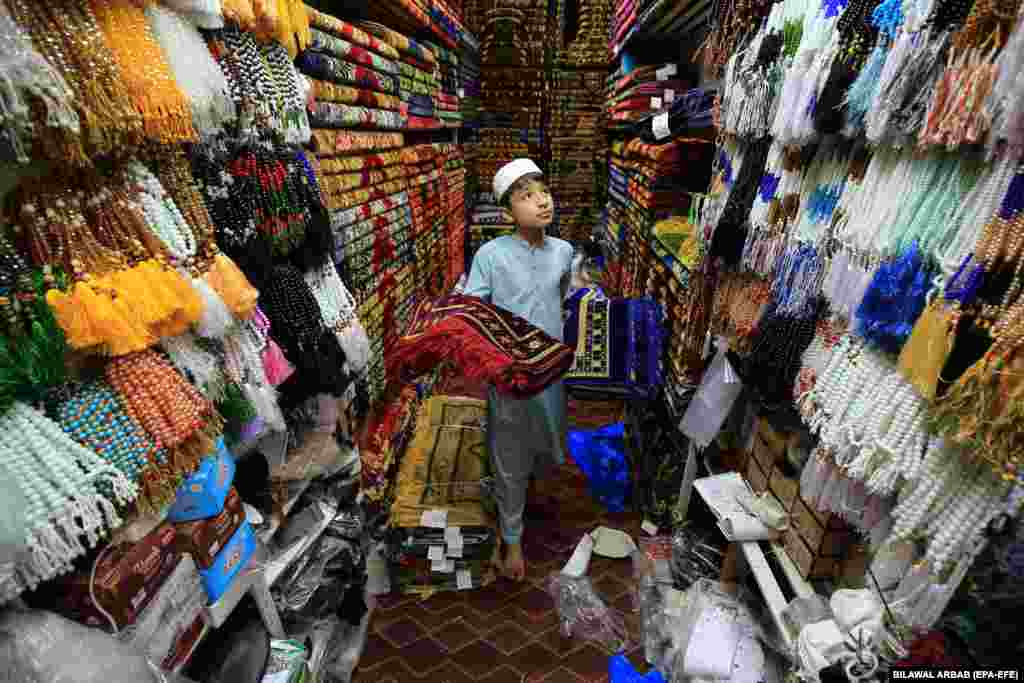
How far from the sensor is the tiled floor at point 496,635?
2230 millimetres

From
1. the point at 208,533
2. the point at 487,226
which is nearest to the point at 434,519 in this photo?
the point at 208,533

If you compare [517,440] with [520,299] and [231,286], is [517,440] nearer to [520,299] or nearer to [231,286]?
[520,299]

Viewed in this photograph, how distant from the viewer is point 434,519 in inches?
101

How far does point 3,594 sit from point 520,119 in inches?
341

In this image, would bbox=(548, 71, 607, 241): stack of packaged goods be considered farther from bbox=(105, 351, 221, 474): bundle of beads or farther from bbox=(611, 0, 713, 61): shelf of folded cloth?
bbox=(105, 351, 221, 474): bundle of beads

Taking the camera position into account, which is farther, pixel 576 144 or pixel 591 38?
pixel 576 144

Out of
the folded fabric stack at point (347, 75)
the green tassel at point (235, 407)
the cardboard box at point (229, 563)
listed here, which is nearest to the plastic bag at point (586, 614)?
the cardboard box at point (229, 563)

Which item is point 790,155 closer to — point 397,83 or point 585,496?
point 585,496

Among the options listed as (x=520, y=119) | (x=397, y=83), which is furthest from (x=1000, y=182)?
(x=520, y=119)

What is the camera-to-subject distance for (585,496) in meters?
3.36

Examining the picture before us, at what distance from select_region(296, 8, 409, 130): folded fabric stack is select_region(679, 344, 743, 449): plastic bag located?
199cm

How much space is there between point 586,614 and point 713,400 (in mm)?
1218

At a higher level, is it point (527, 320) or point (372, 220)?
point (372, 220)

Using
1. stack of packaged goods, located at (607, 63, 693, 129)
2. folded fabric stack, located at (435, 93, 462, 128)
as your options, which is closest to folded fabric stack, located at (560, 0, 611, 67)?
folded fabric stack, located at (435, 93, 462, 128)
